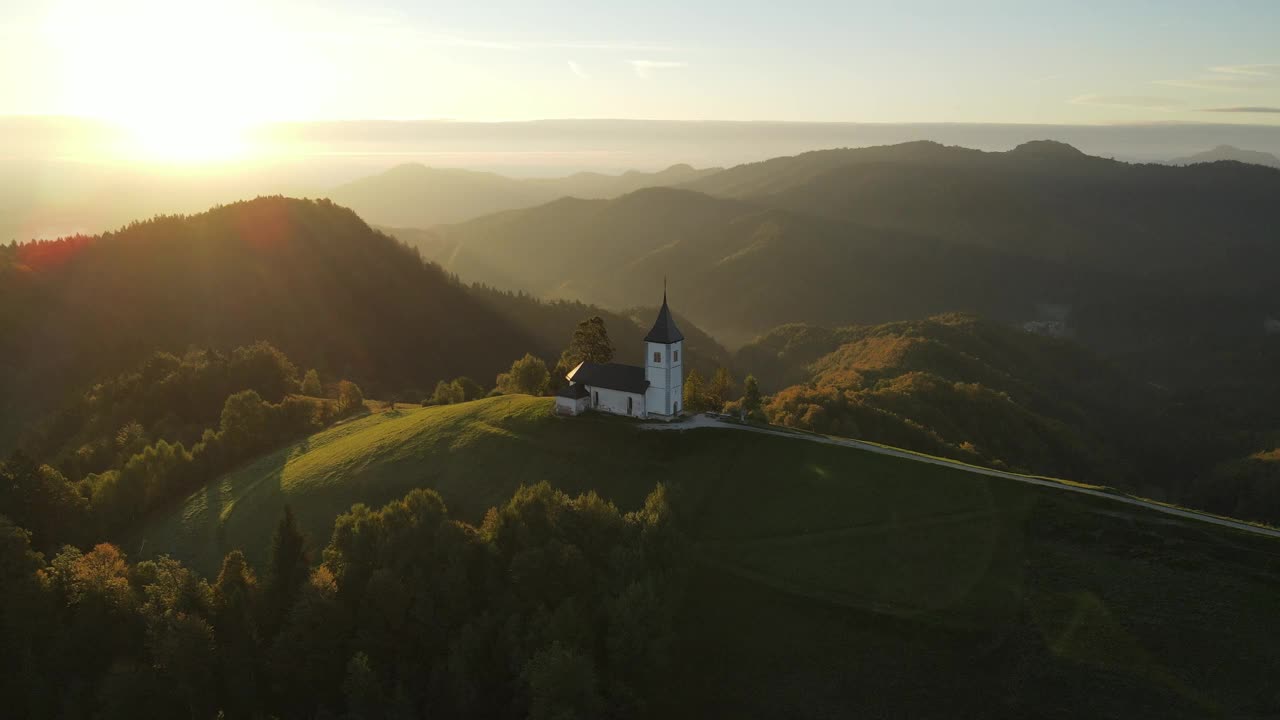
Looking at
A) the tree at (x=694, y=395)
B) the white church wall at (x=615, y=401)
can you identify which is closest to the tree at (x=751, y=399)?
the tree at (x=694, y=395)

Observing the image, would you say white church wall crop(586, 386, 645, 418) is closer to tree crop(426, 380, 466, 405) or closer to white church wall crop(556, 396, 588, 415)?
white church wall crop(556, 396, 588, 415)

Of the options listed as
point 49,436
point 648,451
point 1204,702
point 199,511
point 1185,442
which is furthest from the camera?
point 1185,442

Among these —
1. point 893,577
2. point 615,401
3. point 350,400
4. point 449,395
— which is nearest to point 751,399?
point 615,401

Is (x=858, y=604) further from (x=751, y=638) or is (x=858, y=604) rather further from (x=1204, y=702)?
(x=1204, y=702)

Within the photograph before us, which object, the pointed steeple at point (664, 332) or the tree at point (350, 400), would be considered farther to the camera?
the tree at point (350, 400)

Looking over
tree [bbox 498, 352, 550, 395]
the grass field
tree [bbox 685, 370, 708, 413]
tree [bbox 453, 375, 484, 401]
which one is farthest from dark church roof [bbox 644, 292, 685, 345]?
tree [bbox 453, 375, 484, 401]

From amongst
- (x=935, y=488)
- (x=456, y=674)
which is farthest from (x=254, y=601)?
(x=935, y=488)

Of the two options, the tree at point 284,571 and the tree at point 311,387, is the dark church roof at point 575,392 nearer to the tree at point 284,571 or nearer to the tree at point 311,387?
the tree at point 284,571
